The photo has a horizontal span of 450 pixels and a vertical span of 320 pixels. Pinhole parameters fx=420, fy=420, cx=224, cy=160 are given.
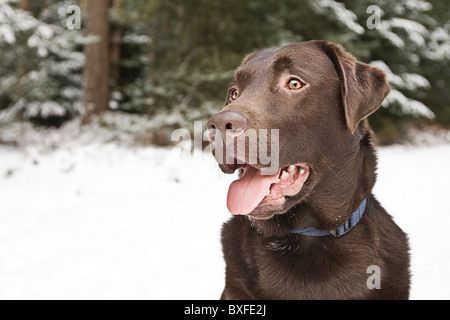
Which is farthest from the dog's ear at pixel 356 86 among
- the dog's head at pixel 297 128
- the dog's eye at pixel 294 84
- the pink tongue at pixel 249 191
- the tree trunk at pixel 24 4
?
the tree trunk at pixel 24 4

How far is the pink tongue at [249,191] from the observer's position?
2.06 metres

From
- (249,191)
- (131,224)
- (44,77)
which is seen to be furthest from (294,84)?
(44,77)

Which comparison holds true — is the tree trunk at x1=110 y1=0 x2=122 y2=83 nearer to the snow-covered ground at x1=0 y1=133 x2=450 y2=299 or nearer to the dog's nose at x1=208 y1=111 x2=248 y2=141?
the snow-covered ground at x1=0 y1=133 x2=450 y2=299

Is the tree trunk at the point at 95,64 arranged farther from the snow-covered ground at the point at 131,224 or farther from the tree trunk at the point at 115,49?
the snow-covered ground at the point at 131,224

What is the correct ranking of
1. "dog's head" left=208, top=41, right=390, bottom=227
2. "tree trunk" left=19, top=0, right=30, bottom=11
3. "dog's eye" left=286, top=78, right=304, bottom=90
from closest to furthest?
"dog's head" left=208, top=41, right=390, bottom=227, "dog's eye" left=286, top=78, right=304, bottom=90, "tree trunk" left=19, top=0, right=30, bottom=11

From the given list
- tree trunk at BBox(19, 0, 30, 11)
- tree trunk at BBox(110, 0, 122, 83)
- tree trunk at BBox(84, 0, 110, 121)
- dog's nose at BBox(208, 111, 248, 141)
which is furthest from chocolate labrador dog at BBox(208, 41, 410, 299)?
tree trunk at BBox(19, 0, 30, 11)

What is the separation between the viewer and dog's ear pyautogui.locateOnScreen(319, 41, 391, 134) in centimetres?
220

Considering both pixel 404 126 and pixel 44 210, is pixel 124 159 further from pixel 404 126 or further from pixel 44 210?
pixel 404 126

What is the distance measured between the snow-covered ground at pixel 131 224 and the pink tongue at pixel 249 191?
10.2 inches

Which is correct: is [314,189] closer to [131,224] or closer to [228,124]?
[228,124]

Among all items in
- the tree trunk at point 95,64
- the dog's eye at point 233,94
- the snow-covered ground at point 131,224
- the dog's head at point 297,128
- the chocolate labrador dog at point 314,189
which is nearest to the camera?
the dog's head at point 297,128

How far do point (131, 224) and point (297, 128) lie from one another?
3072 mm
